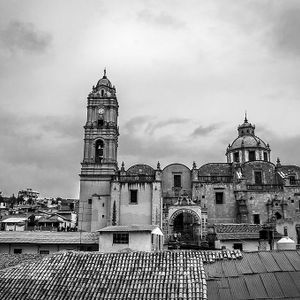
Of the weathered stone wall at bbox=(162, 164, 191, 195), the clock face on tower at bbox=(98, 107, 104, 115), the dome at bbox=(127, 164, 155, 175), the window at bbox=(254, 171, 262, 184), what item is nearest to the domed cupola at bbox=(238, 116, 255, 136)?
the window at bbox=(254, 171, 262, 184)

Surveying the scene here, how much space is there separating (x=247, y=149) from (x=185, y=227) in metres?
15.4

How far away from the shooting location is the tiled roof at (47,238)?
28.8m

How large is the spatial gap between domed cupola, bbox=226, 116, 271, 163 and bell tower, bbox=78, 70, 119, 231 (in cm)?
1628

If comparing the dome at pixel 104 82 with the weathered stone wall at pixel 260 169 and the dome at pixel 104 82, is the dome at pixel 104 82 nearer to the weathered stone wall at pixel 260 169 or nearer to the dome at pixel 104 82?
the dome at pixel 104 82

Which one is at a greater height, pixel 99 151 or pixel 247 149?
pixel 247 149

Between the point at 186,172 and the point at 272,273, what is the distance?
93.0 ft

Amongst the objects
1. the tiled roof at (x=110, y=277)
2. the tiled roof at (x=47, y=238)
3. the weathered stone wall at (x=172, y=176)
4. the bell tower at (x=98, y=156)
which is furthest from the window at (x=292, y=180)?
the tiled roof at (x=110, y=277)

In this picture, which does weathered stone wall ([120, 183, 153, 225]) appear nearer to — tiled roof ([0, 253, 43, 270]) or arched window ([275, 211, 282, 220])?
arched window ([275, 211, 282, 220])

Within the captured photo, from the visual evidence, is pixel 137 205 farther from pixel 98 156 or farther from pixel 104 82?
pixel 104 82

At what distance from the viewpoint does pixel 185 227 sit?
3747 cm

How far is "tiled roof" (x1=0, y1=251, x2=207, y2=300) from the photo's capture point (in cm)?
1188

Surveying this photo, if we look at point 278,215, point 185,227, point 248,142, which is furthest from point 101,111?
point 278,215

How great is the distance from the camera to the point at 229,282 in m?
12.5

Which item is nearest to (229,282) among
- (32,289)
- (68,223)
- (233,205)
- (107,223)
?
(32,289)
